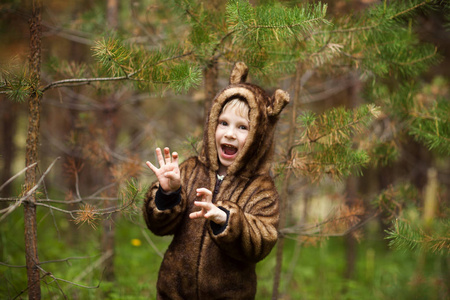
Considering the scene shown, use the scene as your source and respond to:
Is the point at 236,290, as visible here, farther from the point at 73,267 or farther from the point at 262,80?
the point at 73,267

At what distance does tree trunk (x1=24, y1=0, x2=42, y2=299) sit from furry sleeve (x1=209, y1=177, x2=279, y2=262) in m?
1.09

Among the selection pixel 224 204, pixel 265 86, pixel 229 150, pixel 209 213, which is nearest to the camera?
pixel 209 213

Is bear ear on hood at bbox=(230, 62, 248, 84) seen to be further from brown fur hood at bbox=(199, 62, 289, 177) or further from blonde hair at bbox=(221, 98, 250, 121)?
blonde hair at bbox=(221, 98, 250, 121)

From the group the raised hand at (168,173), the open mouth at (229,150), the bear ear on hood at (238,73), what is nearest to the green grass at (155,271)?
the raised hand at (168,173)

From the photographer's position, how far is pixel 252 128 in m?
2.28

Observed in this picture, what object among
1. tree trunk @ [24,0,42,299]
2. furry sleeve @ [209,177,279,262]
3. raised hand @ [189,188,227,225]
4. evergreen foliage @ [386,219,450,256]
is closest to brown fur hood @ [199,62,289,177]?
furry sleeve @ [209,177,279,262]

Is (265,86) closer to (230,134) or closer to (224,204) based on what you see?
(230,134)

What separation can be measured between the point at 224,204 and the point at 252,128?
499mm

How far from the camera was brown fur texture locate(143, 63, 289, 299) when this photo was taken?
2188 mm

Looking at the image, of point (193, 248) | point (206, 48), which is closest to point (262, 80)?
point (206, 48)

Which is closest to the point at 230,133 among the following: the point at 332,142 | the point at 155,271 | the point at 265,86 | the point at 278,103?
the point at 278,103

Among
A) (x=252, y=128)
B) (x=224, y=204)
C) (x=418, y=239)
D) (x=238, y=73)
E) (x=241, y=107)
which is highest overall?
(x=238, y=73)

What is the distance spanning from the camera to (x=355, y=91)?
471cm

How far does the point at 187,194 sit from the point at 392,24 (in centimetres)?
182
